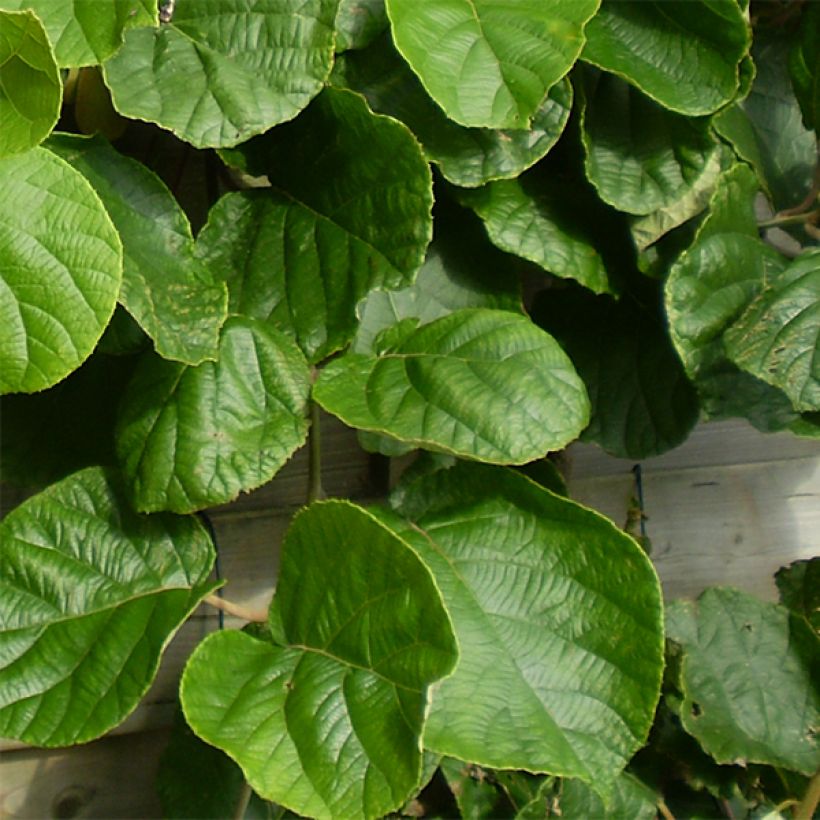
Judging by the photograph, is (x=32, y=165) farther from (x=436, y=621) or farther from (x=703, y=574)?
(x=703, y=574)

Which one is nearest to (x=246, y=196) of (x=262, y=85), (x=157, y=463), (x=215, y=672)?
(x=262, y=85)

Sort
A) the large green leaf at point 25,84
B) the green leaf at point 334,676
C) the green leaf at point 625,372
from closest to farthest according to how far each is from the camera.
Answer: the large green leaf at point 25,84
the green leaf at point 334,676
the green leaf at point 625,372

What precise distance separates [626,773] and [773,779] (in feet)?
0.50

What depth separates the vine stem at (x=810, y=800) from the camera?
35.8 inches

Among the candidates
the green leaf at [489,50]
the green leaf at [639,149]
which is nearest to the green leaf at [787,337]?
the green leaf at [639,149]

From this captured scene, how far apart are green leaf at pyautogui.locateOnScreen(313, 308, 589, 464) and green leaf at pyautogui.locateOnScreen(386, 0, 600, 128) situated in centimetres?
15

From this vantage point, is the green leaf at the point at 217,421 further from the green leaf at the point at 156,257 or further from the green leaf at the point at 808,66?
the green leaf at the point at 808,66

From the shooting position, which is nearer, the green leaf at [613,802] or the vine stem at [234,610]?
the vine stem at [234,610]

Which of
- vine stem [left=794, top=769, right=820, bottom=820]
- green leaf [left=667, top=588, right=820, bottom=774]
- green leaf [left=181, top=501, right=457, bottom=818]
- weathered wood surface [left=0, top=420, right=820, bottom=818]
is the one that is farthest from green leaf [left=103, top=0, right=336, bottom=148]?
vine stem [left=794, top=769, right=820, bottom=820]

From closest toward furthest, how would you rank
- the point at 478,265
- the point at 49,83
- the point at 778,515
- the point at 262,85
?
the point at 49,83 < the point at 262,85 < the point at 478,265 < the point at 778,515

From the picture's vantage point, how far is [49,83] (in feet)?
1.85

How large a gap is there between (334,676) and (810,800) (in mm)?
488

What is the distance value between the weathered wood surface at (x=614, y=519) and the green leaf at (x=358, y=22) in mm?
376

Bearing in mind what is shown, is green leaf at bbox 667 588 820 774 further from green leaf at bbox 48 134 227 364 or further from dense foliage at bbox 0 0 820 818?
green leaf at bbox 48 134 227 364
